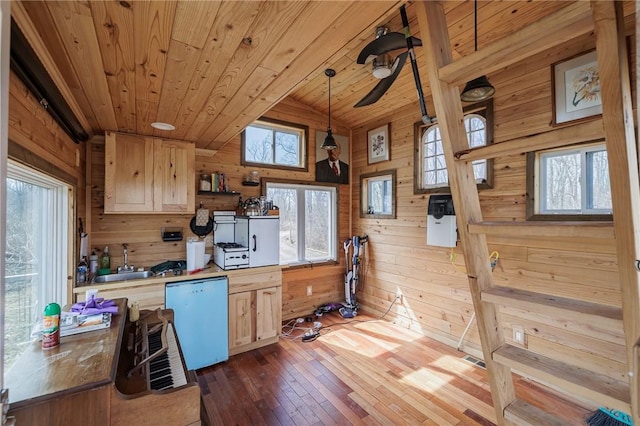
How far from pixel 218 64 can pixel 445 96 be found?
1.15 meters

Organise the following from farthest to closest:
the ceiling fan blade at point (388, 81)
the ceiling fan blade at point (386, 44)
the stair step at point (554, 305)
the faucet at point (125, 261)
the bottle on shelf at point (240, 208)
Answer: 1. the bottle on shelf at point (240, 208)
2. the faucet at point (125, 261)
3. the ceiling fan blade at point (388, 81)
4. the ceiling fan blade at point (386, 44)
5. the stair step at point (554, 305)

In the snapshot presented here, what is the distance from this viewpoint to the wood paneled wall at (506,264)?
7.32 feet

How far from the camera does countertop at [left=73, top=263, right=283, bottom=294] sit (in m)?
2.40

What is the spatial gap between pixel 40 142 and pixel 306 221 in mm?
3139

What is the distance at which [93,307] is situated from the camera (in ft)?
5.54

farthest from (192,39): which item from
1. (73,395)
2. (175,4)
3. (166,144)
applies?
(166,144)

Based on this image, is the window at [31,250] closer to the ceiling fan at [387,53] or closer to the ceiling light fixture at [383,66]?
the ceiling fan at [387,53]

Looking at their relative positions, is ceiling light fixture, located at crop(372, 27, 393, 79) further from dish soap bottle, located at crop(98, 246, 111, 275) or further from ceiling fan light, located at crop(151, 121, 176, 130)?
dish soap bottle, located at crop(98, 246, 111, 275)

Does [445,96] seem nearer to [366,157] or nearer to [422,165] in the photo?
[422,165]

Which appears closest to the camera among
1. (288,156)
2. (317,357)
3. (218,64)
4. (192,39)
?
(192,39)

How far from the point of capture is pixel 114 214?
292 cm

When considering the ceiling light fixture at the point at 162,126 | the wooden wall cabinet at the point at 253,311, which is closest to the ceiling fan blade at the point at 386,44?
the ceiling light fixture at the point at 162,126

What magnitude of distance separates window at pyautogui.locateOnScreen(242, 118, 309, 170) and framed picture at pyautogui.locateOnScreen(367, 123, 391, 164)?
98 centimetres

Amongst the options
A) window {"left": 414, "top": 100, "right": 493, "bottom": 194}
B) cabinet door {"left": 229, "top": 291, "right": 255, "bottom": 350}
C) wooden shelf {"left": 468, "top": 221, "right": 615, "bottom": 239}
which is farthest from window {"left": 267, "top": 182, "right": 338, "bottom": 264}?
wooden shelf {"left": 468, "top": 221, "right": 615, "bottom": 239}
